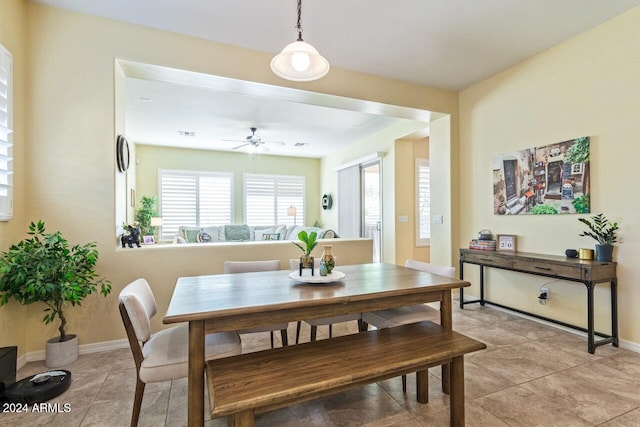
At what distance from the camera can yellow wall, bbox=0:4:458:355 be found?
247cm

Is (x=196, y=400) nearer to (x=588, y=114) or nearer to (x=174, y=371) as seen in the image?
(x=174, y=371)

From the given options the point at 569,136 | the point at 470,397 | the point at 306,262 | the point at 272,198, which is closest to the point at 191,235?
the point at 272,198

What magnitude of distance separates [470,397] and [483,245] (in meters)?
2.08

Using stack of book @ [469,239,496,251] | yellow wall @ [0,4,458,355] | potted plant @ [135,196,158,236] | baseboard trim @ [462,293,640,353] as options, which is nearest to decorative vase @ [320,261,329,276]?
yellow wall @ [0,4,458,355]

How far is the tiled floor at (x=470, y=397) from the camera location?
1.77 metres

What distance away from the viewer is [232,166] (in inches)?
305

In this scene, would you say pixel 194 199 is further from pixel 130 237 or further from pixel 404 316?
pixel 404 316

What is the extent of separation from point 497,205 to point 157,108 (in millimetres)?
4899

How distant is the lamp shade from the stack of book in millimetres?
2812

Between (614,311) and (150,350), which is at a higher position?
(150,350)

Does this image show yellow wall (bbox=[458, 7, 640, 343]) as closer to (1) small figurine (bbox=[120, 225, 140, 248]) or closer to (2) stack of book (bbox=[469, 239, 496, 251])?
(2) stack of book (bbox=[469, 239, 496, 251])

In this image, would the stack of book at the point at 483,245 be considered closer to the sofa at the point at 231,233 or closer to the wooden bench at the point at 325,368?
the wooden bench at the point at 325,368

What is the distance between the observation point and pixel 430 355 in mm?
1582

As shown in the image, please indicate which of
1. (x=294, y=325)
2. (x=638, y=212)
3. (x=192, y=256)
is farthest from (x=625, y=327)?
(x=192, y=256)
